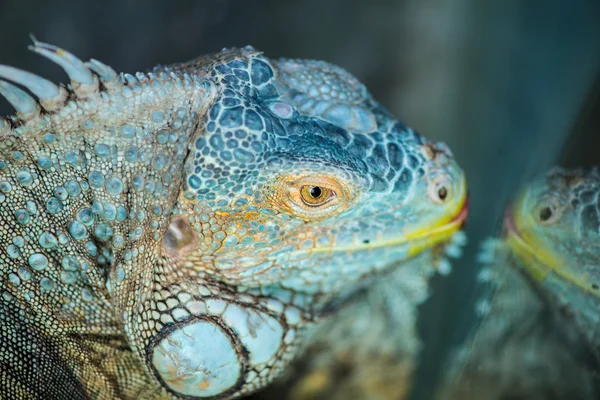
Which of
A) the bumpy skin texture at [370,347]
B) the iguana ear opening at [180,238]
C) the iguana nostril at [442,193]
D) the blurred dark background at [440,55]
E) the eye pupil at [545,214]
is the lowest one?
the bumpy skin texture at [370,347]

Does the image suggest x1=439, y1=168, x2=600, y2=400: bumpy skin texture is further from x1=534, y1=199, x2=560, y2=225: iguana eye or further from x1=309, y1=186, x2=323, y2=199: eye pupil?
x1=309, y1=186, x2=323, y2=199: eye pupil

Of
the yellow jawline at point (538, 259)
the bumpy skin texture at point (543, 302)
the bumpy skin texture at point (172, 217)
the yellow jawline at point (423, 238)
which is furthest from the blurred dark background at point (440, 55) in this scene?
the bumpy skin texture at point (172, 217)

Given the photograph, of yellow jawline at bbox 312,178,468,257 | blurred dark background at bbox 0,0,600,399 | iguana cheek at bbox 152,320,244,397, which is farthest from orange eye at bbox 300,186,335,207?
blurred dark background at bbox 0,0,600,399

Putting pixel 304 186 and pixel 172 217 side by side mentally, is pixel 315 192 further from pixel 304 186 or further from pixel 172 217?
pixel 172 217

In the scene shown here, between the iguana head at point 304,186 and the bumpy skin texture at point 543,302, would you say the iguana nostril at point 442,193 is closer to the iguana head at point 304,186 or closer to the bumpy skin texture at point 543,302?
the iguana head at point 304,186

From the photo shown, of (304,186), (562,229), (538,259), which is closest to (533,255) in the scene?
(538,259)

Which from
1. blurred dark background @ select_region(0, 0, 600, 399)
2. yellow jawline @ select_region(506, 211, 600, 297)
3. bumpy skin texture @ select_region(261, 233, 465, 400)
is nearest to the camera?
yellow jawline @ select_region(506, 211, 600, 297)

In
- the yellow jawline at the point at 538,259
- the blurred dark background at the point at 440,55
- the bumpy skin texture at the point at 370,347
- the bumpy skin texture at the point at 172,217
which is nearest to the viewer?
the bumpy skin texture at the point at 172,217

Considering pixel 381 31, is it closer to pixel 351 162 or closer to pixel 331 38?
pixel 331 38

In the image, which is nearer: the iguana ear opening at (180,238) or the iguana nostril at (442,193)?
the iguana ear opening at (180,238)
